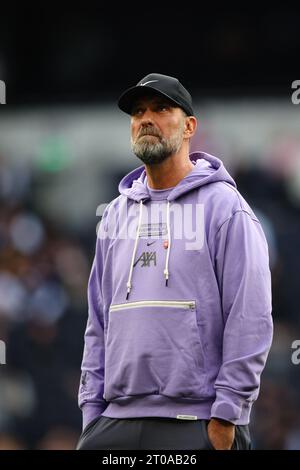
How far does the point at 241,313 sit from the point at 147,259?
39 centimetres

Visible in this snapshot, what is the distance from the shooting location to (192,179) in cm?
349

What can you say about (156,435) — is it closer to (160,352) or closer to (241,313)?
(160,352)

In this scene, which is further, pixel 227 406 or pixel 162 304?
pixel 162 304

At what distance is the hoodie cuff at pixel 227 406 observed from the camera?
10.4ft

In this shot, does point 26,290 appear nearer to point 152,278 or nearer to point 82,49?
point 82,49

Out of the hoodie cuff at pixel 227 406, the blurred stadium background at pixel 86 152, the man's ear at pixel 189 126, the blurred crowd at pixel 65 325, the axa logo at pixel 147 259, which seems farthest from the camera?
the blurred stadium background at pixel 86 152

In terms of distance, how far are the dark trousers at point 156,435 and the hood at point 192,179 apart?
73 cm

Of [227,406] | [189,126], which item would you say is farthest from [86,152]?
[227,406]

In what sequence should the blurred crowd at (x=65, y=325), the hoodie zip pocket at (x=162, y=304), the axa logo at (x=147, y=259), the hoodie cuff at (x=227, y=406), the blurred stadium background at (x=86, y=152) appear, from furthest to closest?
the blurred stadium background at (x=86, y=152), the blurred crowd at (x=65, y=325), the axa logo at (x=147, y=259), the hoodie zip pocket at (x=162, y=304), the hoodie cuff at (x=227, y=406)

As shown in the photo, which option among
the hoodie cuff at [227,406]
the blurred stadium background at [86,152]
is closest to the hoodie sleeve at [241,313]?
the hoodie cuff at [227,406]

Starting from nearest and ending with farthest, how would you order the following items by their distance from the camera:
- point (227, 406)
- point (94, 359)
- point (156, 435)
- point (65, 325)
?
point (227, 406), point (156, 435), point (94, 359), point (65, 325)

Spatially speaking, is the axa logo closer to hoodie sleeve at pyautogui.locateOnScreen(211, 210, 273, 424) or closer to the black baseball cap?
hoodie sleeve at pyautogui.locateOnScreen(211, 210, 273, 424)

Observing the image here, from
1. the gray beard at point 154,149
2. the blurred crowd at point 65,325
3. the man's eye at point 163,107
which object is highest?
the man's eye at point 163,107

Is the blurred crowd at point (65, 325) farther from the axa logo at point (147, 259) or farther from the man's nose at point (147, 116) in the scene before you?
the man's nose at point (147, 116)
